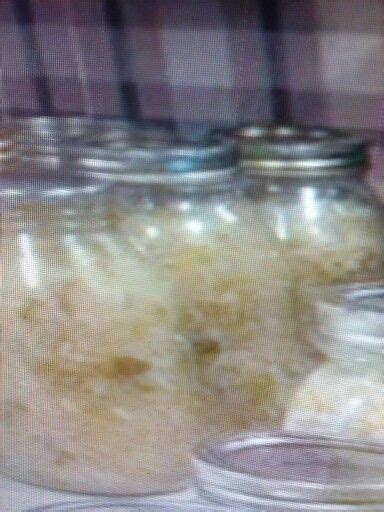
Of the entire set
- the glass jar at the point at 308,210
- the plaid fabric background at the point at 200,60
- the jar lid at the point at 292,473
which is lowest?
the jar lid at the point at 292,473

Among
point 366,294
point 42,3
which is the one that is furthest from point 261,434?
point 42,3

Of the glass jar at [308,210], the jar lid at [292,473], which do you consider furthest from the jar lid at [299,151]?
the jar lid at [292,473]

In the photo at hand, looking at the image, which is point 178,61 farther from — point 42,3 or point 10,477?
point 10,477

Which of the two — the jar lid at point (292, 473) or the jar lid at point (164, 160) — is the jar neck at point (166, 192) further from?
the jar lid at point (292, 473)

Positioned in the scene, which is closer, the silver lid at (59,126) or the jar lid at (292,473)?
the jar lid at (292,473)

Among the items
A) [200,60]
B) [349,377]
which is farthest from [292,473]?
[200,60]

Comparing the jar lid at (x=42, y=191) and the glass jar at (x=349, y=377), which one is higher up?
the jar lid at (x=42, y=191)

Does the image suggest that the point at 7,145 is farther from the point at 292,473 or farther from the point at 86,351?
the point at 292,473
